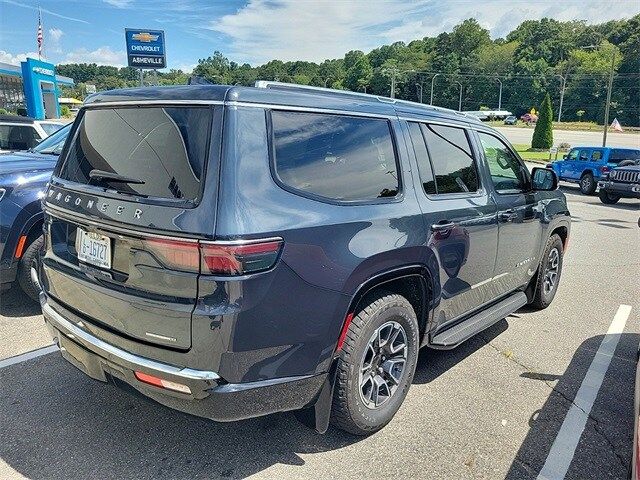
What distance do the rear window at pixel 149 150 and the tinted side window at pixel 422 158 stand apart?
1480 mm

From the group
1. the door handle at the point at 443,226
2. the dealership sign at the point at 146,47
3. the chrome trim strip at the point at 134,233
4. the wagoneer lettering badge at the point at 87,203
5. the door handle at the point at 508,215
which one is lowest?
the door handle at the point at 508,215

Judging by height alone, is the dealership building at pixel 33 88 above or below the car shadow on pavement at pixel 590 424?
above

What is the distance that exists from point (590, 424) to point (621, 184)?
13456 mm

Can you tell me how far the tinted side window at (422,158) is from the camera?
10.2ft

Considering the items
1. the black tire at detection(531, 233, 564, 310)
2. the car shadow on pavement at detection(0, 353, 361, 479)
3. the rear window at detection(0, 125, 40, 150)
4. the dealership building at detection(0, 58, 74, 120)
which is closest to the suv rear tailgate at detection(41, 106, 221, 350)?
the car shadow on pavement at detection(0, 353, 361, 479)

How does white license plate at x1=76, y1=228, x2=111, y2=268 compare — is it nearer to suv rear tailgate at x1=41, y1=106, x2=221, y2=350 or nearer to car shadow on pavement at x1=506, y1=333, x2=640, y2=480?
suv rear tailgate at x1=41, y1=106, x2=221, y2=350

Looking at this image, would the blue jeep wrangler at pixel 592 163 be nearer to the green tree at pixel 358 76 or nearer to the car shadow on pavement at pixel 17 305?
the car shadow on pavement at pixel 17 305

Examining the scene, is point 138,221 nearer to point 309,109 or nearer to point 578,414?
point 309,109

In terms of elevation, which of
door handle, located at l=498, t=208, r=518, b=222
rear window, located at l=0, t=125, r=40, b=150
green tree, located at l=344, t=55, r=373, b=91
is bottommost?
door handle, located at l=498, t=208, r=518, b=222

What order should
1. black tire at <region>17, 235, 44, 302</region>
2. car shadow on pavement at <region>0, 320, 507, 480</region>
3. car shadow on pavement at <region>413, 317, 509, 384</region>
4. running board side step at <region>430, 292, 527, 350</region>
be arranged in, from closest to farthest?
car shadow on pavement at <region>0, 320, 507, 480</region> → running board side step at <region>430, 292, 527, 350</region> → car shadow on pavement at <region>413, 317, 509, 384</region> → black tire at <region>17, 235, 44, 302</region>

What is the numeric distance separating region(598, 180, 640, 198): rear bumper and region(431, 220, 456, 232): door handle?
13.1m

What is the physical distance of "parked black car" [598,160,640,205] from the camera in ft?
45.2

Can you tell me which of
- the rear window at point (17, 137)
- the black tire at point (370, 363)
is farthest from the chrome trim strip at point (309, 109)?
the rear window at point (17, 137)

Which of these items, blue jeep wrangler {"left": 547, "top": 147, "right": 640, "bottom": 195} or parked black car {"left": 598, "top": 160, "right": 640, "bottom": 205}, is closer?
parked black car {"left": 598, "top": 160, "right": 640, "bottom": 205}
